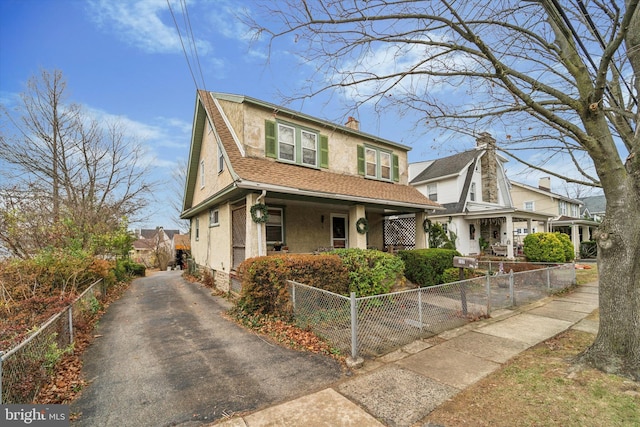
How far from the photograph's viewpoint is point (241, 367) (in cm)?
427

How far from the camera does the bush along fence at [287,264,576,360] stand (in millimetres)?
4797

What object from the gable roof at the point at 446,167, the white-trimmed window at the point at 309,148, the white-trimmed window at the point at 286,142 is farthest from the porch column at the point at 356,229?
the gable roof at the point at 446,167

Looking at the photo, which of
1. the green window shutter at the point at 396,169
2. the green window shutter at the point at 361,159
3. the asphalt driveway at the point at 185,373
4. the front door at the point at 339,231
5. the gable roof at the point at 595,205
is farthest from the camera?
the gable roof at the point at 595,205

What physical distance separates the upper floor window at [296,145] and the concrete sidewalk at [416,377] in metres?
7.17

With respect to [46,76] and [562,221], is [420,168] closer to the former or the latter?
[562,221]

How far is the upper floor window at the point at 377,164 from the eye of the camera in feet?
40.5

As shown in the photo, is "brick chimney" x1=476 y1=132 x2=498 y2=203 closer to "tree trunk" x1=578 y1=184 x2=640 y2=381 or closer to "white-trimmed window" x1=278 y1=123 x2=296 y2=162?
"white-trimmed window" x1=278 y1=123 x2=296 y2=162

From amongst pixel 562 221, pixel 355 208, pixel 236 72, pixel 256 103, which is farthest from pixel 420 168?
pixel 236 72

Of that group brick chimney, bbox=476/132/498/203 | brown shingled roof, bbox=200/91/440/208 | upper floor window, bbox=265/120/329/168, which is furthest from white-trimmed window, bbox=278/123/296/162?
brick chimney, bbox=476/132/498/203

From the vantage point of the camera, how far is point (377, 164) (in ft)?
42.5

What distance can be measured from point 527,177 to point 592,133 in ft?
6.60

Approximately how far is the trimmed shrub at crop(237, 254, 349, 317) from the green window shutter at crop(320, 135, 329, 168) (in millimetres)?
5136

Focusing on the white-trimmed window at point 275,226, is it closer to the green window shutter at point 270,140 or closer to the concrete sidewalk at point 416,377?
the green window shutter at point 270,140

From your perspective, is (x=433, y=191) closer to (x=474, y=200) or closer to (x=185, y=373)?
(x=474, y=200)
